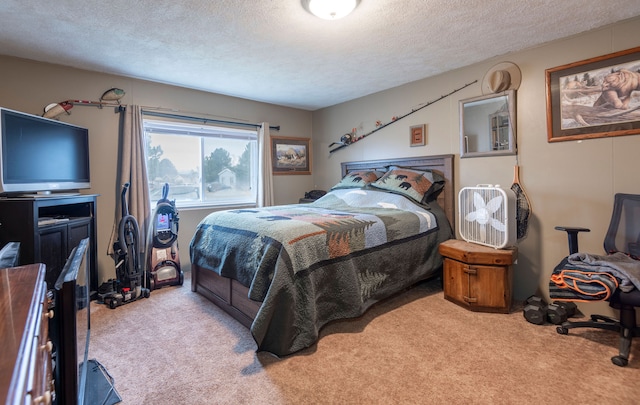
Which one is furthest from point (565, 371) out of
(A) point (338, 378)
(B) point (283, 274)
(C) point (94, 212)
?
(C) point (94, 212)

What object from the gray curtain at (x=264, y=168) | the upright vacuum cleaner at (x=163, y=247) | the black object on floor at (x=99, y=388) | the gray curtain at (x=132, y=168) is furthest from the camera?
the gray curtain at (x=264, y=168)

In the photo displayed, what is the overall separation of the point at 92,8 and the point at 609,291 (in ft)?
12.2

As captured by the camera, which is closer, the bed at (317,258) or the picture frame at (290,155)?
the bed at (317,258)

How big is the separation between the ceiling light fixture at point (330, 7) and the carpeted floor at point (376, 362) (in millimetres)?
Answer: 2242

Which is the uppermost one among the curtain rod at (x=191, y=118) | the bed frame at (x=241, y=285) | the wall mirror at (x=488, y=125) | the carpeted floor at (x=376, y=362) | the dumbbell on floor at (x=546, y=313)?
the curtain rod at (x=191, y=118)

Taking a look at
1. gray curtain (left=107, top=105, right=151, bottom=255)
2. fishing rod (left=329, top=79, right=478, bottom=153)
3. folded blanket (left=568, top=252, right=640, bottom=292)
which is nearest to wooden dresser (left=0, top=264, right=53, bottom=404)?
folded blanket (left=568, top=252, right=640, bottom=292)

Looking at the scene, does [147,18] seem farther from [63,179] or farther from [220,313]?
[220,313]

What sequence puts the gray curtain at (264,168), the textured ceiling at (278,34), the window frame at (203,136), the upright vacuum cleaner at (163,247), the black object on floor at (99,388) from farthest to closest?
the gray curtain at (264,168) < the window frame at (203,136) < the upright vacuum cleaner at (163,247) < the textured ceiling at (278,34) < the black object on floor at (99,388)

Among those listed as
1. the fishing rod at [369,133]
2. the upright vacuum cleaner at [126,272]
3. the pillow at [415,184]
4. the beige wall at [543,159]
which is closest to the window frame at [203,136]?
the upright vacuum cleaner at [126,272]

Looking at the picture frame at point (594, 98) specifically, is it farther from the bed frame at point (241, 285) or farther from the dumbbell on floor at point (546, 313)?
the dumbbell on floor at point (546, 313)

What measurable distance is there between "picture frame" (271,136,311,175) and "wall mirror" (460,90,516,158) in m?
2.56

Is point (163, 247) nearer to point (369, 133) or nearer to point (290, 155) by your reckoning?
point (290, 155)

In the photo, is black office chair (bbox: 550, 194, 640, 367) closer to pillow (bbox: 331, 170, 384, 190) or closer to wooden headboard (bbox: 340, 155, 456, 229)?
wooden headboard (bbox: 340, 155, 456, 229)

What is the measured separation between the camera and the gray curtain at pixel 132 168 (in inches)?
131
